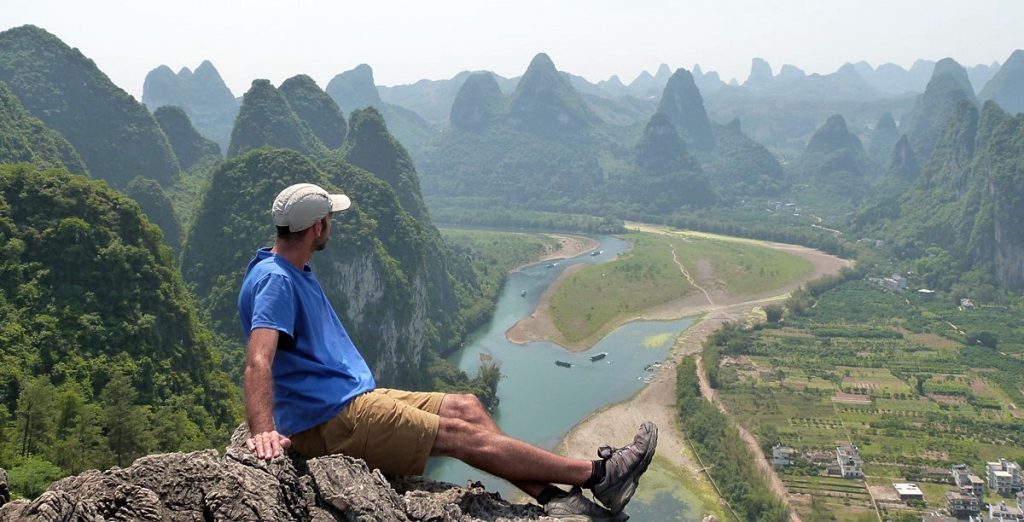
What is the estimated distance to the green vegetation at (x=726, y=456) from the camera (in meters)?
17.5

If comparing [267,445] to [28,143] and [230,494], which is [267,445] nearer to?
[230,494]

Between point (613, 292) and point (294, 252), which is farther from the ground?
point (294, 252)

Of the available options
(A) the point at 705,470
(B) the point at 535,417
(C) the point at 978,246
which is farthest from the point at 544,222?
(A) the point at 705,470

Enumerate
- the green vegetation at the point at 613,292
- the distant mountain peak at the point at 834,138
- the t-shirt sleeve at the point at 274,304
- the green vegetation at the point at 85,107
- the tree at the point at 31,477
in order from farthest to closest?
the distant mountain peak at the point at 834,138
the green vegetation at the point at 613,292
the green vegetation at the point at 85,107
the tree at the point at 31,477
the t-shirt sleeve at the point at 274,304

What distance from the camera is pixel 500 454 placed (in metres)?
3.21

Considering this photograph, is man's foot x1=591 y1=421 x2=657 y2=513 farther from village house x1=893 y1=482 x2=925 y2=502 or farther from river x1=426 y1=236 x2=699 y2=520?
village house x1=893 y1=482 x2=925 y2=502

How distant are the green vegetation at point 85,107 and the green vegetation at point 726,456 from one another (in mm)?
26136

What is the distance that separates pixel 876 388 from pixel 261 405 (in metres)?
27.7

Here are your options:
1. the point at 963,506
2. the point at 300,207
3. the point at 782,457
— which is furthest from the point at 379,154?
the point at 300,207

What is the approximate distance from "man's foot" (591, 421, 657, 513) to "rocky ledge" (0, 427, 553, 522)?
675 millimetres

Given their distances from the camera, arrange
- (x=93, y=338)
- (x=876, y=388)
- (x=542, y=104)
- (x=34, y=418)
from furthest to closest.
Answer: (x=542, y=104) < (x=876, y=388) < (x=93, y=338) < (x=34, y=418)

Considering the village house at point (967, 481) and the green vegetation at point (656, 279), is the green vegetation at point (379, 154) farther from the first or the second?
the village house at point (967, 481)

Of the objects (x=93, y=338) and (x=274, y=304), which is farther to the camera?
(x=93, y=338)

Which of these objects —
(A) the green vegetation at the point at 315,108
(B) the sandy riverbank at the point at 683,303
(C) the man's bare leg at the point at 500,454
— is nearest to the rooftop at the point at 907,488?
(B) the sandy riverbank at the point at 683,303
